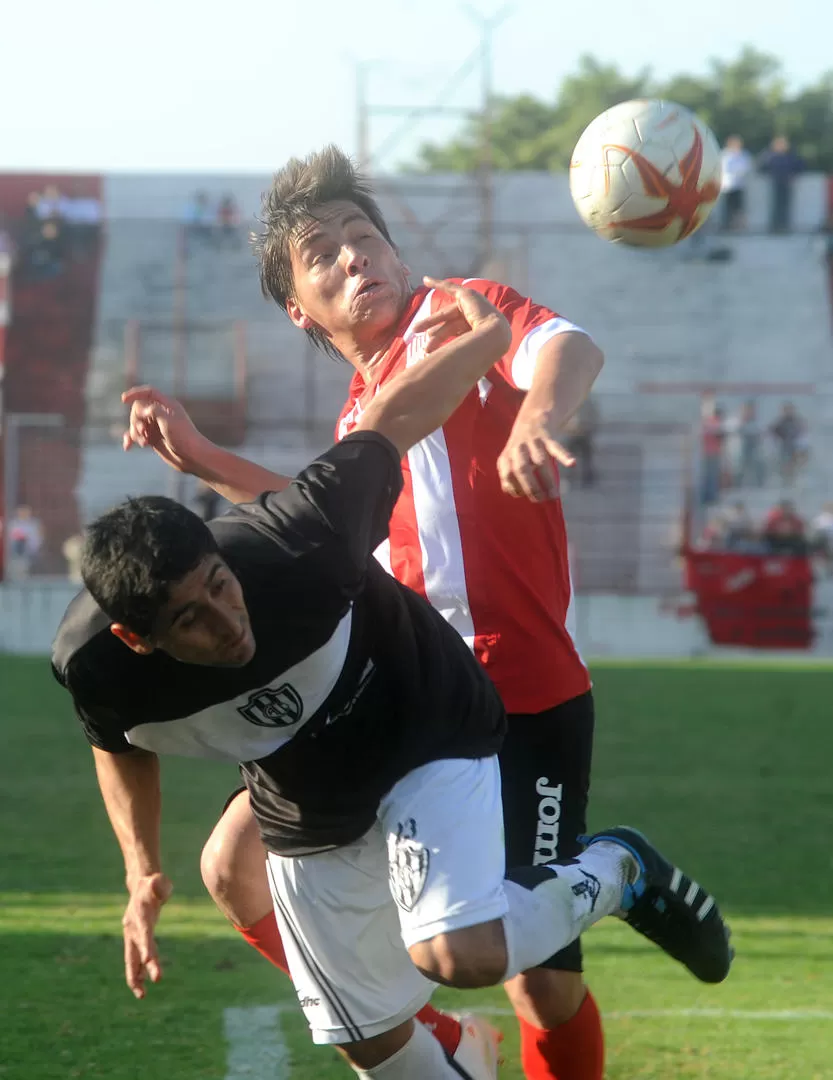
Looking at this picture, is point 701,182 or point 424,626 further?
point 701,182

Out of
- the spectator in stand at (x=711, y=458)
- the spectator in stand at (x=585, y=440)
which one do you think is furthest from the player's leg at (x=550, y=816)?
the spectator in stand at (x=711, y=458)

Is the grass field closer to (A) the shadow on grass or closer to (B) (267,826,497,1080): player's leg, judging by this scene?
(A) the shadow on grass

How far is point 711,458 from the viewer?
2258 centimetres

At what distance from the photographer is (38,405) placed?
2769 cm

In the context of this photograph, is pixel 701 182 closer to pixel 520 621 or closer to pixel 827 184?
pixel 520 621

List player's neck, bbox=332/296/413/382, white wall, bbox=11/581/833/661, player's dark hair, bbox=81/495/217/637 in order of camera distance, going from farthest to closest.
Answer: white wall, bbox=11/581/833/661
player's neck, bbox=332/296/413/382
player's dark hair, bbox=81/495/217/637

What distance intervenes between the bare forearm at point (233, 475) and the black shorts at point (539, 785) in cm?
87

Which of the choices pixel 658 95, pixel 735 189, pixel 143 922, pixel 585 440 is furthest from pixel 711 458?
pixel 658 95

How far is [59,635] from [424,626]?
800 mm

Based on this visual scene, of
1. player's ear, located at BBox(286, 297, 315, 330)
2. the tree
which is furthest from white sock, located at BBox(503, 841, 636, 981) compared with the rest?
the tree

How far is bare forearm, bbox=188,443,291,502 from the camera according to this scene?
3855 millimetres

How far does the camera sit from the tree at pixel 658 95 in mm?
58719

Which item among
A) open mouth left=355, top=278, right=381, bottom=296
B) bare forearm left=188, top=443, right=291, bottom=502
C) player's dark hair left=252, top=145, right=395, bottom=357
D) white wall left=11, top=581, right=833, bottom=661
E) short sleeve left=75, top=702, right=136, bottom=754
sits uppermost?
player's dark hair left=252, top=145, right=395, bottom=357

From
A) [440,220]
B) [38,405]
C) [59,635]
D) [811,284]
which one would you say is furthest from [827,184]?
[59,635]
